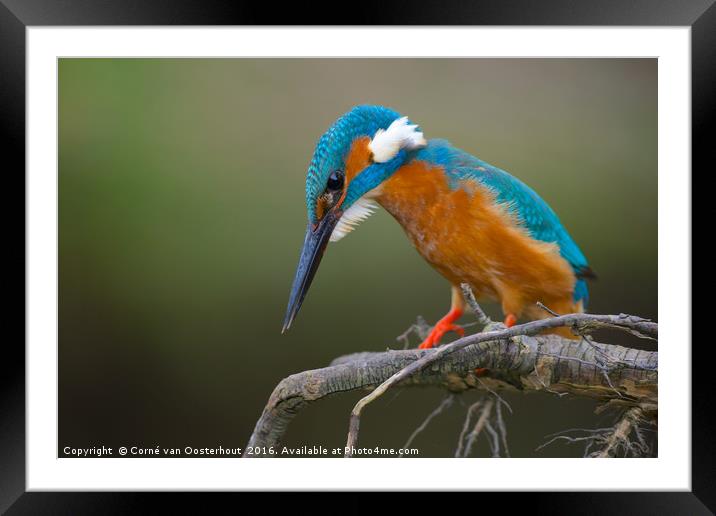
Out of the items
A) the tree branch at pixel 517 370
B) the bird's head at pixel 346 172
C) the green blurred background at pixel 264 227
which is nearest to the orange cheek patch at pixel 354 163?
the bird's head at pixel 346 172

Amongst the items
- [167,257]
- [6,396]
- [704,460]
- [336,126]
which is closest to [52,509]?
[6,396]

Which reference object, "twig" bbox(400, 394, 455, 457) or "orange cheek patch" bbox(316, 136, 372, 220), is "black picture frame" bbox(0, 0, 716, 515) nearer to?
"twig" bbox(400, 394, 455, 457)

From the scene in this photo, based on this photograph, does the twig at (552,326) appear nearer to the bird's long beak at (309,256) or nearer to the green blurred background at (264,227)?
the green blurred background at (264,227)

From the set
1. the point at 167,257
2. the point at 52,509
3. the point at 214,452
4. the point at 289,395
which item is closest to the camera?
the point at 289,395

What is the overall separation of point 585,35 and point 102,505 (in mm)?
1979

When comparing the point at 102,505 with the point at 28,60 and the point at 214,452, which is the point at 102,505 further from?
the point at 28,60

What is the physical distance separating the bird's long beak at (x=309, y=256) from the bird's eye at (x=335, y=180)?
0.09 meters

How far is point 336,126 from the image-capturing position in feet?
6.70

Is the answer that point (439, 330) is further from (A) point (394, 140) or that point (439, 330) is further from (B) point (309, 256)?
(A) point (394, 140)

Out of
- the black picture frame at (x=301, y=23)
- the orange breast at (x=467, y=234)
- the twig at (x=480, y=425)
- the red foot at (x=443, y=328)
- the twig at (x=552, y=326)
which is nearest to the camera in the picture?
the twig at (x=552, y=326)

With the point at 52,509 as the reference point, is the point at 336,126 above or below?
above

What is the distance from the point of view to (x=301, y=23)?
1.80 m

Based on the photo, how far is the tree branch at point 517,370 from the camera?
1663mm

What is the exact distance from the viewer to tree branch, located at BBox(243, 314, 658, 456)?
65.5 inches
